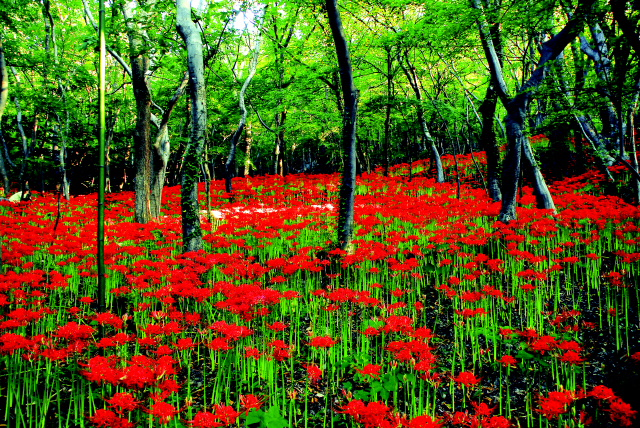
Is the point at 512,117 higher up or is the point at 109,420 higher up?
the point at 512,117

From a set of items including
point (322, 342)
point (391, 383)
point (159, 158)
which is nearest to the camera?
point (322, 342)

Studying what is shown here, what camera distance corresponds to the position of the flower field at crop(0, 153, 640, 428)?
2.43 m

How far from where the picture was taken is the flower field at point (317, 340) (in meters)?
2.43

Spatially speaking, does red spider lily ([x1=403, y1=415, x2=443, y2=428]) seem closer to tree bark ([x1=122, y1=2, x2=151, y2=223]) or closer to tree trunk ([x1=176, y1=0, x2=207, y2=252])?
tree trunk ([x1=176, y1=0, x2=207, y2=252])

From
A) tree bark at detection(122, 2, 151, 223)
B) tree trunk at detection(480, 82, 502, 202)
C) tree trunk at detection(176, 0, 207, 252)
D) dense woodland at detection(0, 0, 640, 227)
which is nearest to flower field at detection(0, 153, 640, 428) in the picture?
tree trunk at detection(176, 0, 207, 252)

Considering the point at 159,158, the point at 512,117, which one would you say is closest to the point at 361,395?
Result: the point at 512,117

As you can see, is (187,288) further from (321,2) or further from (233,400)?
(321,2)

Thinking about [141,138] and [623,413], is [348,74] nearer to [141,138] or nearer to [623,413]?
[623,413]

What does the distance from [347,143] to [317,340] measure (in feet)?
14.5

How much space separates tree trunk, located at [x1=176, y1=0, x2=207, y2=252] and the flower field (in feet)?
2.75

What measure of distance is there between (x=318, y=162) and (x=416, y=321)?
115ft

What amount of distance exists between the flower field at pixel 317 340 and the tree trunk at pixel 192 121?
2.75 ft

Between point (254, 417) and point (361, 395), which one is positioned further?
point (361, 395)

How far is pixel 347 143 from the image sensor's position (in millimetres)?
6395
